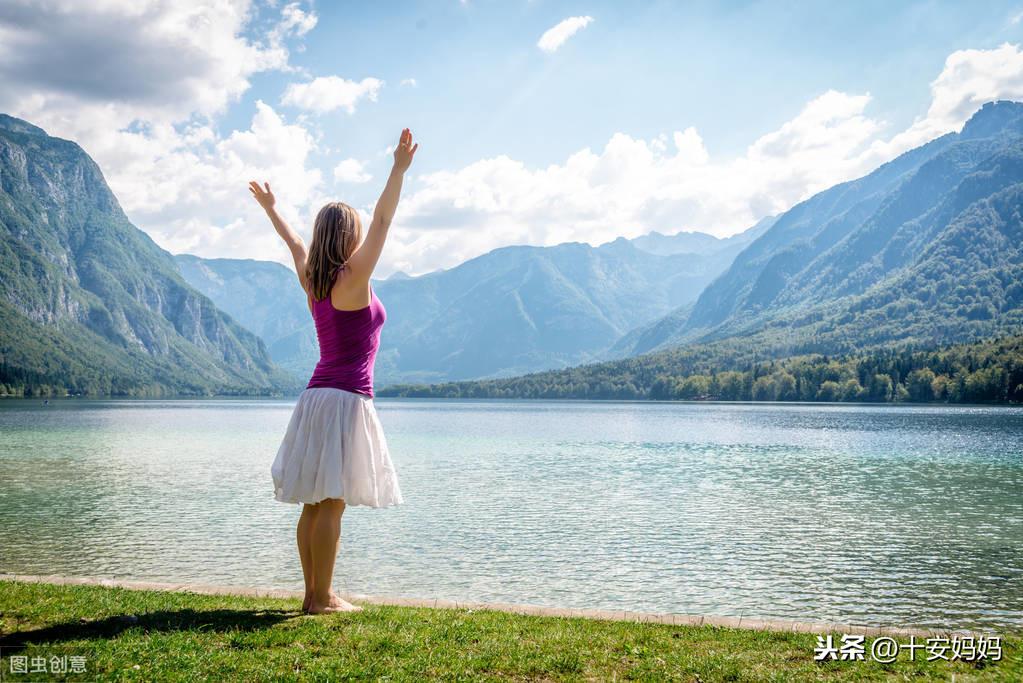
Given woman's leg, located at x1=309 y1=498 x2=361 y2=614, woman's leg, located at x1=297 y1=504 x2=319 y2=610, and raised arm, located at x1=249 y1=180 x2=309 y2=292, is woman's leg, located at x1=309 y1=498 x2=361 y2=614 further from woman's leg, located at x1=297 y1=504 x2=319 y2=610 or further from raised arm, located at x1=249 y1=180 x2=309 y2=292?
raised arm, located at x1=249 y1=180 x2=309 y2=292

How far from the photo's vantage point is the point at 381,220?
719cm

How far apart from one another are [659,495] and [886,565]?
15.2 meters

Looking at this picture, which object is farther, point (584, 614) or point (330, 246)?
point (584, 614)

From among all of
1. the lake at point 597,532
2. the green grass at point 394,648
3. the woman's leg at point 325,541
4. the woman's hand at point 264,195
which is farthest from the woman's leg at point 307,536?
the lake at point 597,532

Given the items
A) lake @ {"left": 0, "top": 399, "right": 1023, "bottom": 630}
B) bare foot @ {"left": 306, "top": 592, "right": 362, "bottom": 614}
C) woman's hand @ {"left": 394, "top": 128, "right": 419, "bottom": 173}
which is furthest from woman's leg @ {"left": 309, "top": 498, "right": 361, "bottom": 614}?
lake @ {"left": 0, "top": 399, "right": 1023, "bottom": 630}

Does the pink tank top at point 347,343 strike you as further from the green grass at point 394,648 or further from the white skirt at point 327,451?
the green grass at point 394,648

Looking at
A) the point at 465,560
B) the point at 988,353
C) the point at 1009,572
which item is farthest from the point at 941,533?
the point at 988,353

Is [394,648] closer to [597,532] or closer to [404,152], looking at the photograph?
[404,152]

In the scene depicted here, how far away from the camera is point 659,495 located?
35062 millimetres

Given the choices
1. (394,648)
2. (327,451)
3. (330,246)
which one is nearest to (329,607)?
(394,648)

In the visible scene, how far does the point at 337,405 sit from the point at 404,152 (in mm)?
2722

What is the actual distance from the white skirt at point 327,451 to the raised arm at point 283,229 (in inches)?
51.5

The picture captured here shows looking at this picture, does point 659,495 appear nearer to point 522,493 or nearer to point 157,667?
point 522,493

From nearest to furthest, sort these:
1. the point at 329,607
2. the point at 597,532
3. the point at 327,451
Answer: the point at 327,451, the point at 329,607, the point at 597,532
